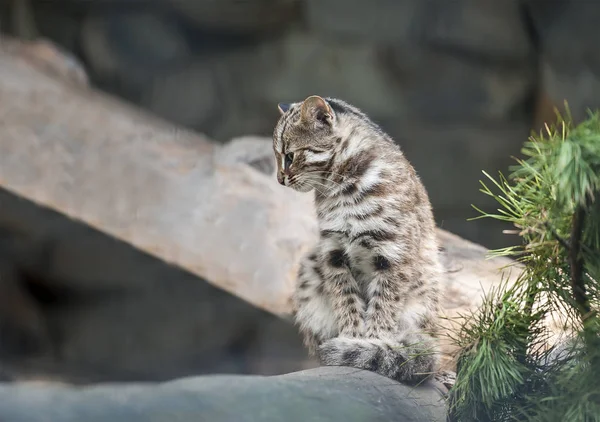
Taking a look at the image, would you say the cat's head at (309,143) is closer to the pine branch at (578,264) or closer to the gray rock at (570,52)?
the pine branch at (578,264)

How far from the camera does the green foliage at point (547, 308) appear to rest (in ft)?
6.11

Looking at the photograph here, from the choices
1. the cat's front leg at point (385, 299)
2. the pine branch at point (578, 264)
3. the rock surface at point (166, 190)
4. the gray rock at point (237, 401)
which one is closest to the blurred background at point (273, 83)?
the rock surface at point (166, 190)

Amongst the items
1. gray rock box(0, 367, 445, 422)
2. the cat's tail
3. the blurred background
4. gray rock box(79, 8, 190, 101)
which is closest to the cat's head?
the cat's tail

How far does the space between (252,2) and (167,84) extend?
3.03 ft

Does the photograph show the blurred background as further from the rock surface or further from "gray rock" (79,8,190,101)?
the rock surface

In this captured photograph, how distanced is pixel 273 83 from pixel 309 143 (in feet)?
11.1

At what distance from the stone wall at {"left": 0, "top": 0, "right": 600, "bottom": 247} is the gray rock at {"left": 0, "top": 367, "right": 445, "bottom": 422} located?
3.52m

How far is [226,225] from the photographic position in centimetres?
402

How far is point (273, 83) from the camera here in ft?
20.4

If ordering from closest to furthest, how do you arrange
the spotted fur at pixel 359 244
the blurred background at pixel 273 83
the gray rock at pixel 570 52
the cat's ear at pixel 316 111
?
1. the spotted fur at pixel 359 244
2. the cat's ear at pixel 316 111
3. the gray rock at pixel 570 52
4. the blurred background at pixel 273 83

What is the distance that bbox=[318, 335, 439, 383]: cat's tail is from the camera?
2.63m

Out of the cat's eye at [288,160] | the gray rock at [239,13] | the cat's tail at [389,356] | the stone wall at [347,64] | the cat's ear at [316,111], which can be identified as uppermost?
the gray rock at [239,13]

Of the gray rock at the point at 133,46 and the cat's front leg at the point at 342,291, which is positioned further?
the gray rock at the point at 133,46

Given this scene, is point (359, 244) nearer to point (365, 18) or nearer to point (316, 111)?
point (316, 111)
